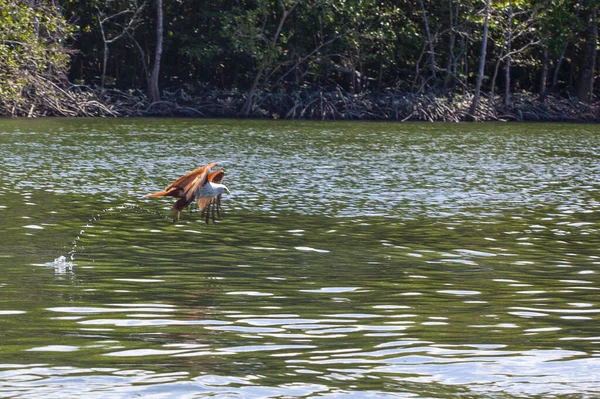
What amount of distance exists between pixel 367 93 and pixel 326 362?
38.8 m

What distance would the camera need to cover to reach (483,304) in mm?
8633

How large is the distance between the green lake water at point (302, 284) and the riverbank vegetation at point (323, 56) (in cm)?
2188

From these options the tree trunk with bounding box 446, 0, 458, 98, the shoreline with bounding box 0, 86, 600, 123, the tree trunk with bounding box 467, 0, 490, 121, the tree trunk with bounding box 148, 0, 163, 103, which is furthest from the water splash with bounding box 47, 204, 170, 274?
the tree trunk with bounding box 446, 0, 458, 98

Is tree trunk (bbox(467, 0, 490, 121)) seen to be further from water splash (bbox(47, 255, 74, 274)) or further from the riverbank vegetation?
water splash (bbox(47, 255, 74, 274))

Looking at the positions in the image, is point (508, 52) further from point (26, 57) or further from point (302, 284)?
point (302, 284)

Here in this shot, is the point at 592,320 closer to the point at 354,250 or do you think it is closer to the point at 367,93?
the point at 354,250

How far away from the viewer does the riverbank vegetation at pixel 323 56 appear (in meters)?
43.1

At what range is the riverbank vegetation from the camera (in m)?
43.1

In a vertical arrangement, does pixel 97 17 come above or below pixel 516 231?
above

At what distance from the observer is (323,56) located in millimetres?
44688

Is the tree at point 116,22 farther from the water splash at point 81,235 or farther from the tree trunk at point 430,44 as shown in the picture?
the water splash at point 81,235

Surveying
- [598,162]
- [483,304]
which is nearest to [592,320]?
[483,304]

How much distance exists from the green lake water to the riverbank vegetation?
2188 cm

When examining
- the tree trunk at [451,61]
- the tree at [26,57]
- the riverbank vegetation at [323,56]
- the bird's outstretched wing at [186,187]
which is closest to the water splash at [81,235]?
the bird's outstretched wing at [186,187]
